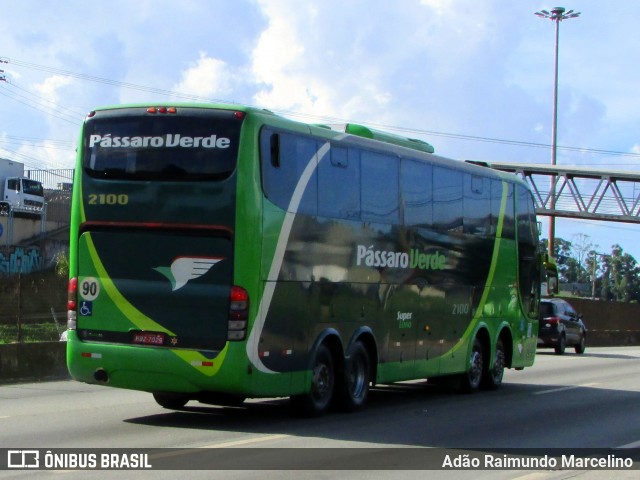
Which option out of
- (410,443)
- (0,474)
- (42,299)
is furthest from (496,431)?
(42,299)

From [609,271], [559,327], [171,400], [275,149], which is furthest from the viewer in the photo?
[609,271]

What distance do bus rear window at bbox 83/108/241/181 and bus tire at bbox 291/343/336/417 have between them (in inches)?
119

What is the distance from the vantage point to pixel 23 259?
52938 mm

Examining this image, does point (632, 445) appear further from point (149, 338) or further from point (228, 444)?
point (149, 338)

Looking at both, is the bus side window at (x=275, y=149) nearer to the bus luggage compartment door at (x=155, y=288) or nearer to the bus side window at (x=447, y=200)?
the bus luggage compartment door at (x=155, y=288)

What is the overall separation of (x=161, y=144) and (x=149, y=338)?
7.69ft

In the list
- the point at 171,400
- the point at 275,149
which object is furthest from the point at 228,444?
the point at 275,149

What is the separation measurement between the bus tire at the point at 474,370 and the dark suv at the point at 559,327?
1659 centimetres

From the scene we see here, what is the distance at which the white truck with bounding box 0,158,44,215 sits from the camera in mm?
60469

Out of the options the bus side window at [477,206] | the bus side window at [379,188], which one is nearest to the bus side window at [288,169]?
the bus side window at [379,188]

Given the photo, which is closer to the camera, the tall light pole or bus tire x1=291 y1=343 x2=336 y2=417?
bus tire x1=291 y1=343 x2=336 y2=417

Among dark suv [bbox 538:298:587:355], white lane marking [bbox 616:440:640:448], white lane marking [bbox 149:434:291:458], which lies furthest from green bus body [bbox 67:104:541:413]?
dark suv [bbox 538:298:587:355]

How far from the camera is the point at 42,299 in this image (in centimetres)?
2383

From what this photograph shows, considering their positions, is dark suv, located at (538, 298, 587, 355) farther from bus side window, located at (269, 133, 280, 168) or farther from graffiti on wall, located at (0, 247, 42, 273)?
graffiti on wall, located at (0, 247, 42, 273)
